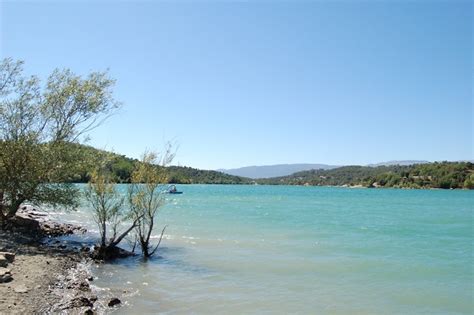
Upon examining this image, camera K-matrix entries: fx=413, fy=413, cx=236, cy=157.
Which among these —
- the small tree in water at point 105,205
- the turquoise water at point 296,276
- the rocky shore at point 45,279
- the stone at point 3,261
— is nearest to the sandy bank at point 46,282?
the rocky shore at point 45,279

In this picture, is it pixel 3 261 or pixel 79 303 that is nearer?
pixel 79 303

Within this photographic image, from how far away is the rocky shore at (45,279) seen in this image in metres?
11.7

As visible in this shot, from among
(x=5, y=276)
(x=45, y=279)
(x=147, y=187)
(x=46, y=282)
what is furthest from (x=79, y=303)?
(x=147, y=187)

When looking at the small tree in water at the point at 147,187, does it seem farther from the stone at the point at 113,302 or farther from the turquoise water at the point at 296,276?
the stone at the point at 113,302

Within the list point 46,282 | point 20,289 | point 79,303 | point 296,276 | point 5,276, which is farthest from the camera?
point 296,276

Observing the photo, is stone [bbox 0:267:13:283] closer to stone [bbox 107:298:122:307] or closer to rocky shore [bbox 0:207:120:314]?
rocky shore [bbox 0:207:120:314]

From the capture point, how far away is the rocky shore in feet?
38.3

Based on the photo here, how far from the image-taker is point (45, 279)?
1456 centimetres

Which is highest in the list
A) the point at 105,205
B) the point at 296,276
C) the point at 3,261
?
the point at 105,205

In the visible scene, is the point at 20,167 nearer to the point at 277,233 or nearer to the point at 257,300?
the point at 257,300

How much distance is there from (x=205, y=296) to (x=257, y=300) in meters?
1.86

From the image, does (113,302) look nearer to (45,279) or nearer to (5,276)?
(45,279)

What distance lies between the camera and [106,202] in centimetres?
2106

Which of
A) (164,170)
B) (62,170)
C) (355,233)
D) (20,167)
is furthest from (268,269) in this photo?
(355,233)
